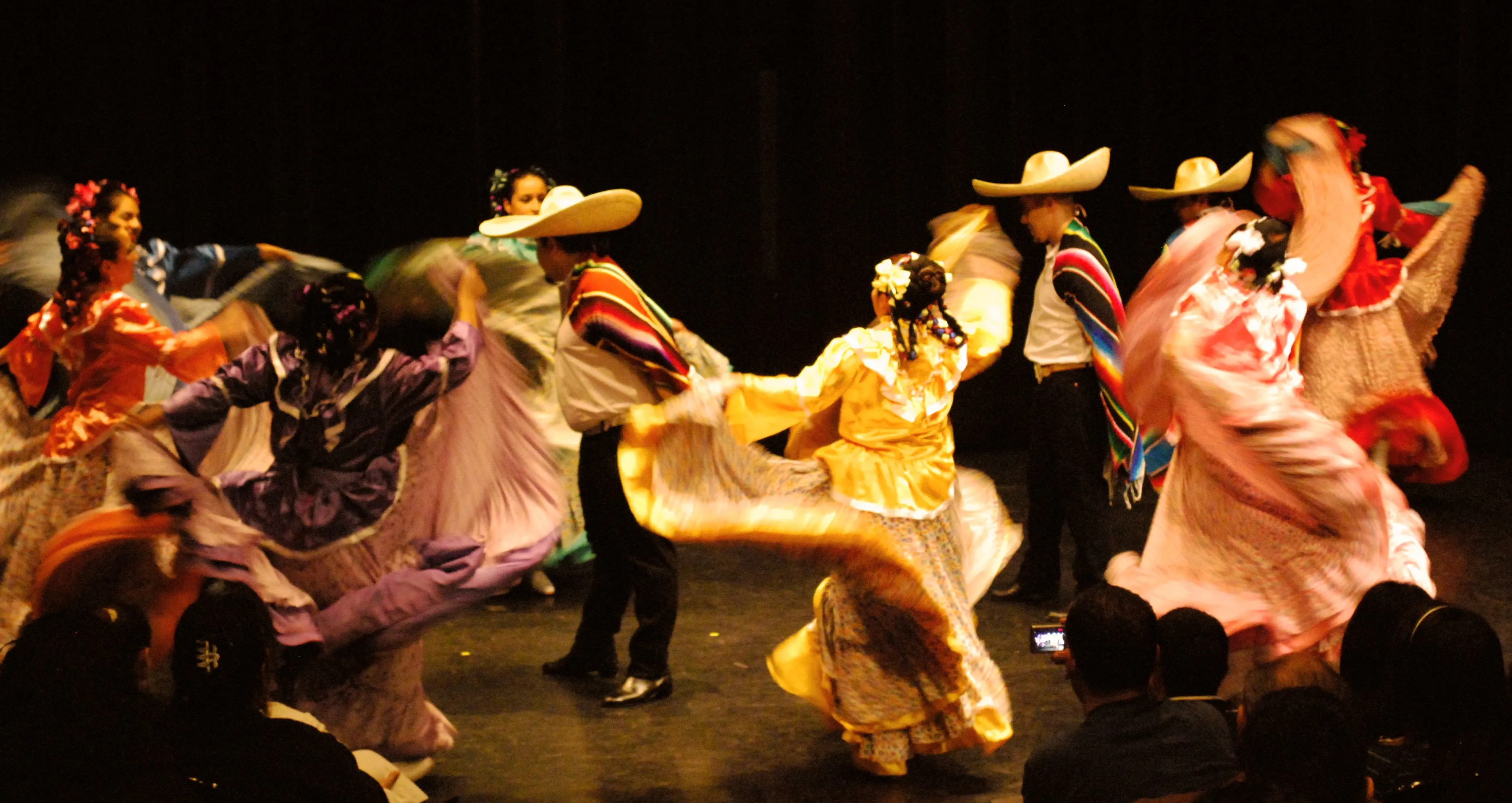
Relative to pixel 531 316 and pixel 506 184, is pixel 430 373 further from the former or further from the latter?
pixel 506 184

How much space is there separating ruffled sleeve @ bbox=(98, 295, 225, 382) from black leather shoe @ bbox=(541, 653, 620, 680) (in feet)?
4.86

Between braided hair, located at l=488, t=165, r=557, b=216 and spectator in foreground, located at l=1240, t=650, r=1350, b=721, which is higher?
braided hair, located at l=488, t=165, r=557, b=216

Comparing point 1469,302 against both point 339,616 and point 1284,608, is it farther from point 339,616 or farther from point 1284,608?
point 339,616

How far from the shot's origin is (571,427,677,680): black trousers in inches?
175

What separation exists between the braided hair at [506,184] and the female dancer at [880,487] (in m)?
2.29

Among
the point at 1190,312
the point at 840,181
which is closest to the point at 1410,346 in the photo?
the point at 1190,312

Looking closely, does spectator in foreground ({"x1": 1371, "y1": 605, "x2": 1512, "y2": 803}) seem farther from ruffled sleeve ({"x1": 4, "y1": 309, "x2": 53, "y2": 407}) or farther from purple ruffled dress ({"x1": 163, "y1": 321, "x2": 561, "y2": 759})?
ruffled sleeve ({"x1": 4, "y1": 309, "x2": 53, "y2": 407})

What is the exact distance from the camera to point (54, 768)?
1.78 metres

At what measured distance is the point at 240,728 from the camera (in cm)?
209

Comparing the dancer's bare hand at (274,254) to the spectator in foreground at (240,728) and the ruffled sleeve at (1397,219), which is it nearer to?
the spectator in foreground at (240,728)

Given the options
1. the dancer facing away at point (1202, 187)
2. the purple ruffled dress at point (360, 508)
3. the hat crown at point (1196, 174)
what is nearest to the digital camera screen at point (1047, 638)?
the purple ruffled dress at point (360, 508)

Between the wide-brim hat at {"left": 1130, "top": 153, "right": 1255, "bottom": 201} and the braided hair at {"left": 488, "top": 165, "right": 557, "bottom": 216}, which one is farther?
the wide-brim hat at {"left": 1130, "top": 153, "right": 1255, "bottom": 201}

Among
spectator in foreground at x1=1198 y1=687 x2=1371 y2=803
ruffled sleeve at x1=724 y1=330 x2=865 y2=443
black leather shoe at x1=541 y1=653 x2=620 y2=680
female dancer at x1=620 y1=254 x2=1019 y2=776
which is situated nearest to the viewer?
spectator in foreground at x1=1198 y1=687 x2=1371 y2=803

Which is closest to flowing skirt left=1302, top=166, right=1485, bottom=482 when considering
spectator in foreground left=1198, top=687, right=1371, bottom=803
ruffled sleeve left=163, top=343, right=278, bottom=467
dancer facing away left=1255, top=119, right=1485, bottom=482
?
dancer facing away left=1255, top=119, right=1485, bottom=482
